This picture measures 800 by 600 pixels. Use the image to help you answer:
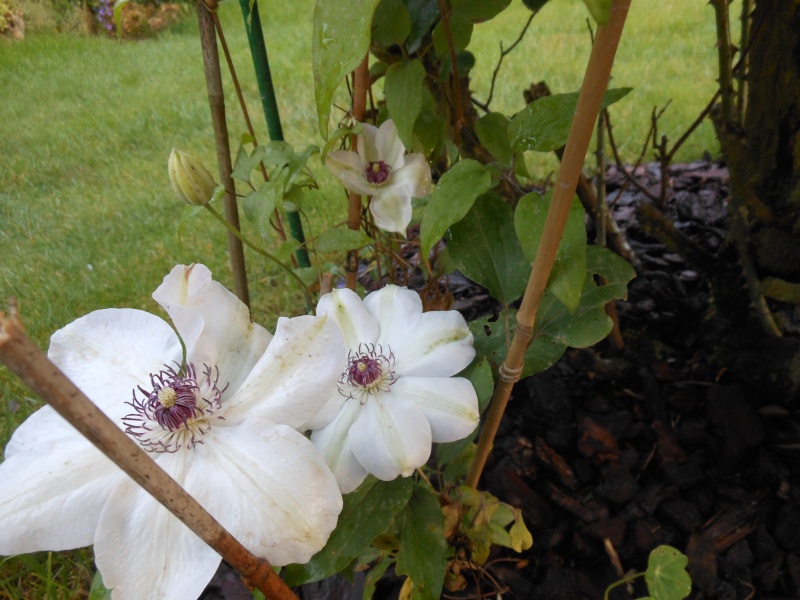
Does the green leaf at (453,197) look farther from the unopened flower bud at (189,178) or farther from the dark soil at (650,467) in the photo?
the dark soil at (650,467)

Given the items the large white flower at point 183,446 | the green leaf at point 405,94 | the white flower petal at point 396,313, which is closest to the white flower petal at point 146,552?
the large white flower at point 183,446

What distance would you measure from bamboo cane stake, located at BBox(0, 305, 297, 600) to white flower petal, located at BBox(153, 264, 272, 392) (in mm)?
116

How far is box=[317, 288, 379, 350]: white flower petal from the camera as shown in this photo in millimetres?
433

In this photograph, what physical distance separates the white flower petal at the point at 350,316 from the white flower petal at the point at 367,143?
7.6 inches

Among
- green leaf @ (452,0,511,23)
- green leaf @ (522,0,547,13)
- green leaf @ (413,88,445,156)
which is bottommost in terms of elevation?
green leaf @ (413,88,445,156)

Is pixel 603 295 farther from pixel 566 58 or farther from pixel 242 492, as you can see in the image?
pixel 566 58

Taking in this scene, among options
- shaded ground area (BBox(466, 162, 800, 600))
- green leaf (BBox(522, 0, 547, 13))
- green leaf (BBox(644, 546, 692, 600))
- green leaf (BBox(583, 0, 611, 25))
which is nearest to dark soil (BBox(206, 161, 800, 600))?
shaded ground area (BBox(466, 162, 800, 600))

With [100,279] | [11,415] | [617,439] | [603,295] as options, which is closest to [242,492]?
[603,295]

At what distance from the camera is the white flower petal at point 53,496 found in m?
0.29

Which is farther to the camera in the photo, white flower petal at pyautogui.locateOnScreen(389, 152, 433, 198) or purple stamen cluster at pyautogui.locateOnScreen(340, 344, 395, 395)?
white flower petal at pyautogui.locateOnScreen(389, 152, 433, 198)

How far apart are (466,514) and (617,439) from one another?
0.31 metres

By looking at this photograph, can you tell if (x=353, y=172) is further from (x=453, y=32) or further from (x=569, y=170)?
(x=569, y=170)

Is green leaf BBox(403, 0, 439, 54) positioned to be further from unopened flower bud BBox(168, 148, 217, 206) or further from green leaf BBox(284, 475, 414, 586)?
green leaf BBox(284, 475, 414, 586)

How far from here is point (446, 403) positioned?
404mm
